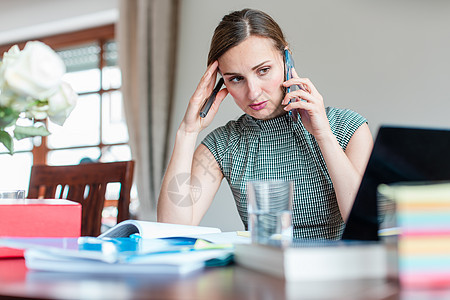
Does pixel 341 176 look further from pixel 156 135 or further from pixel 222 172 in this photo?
pixel 156 135

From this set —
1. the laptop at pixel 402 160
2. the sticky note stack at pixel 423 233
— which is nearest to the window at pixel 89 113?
the laptop at pixel 402 160

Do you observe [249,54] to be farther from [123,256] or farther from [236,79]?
[123,256]

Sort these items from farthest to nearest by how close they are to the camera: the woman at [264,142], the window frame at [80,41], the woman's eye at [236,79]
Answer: the window frame at [80,41] < the woman's eye at [236,79] < the woman at [264,142]

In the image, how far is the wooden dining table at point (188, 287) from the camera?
1.46 feet

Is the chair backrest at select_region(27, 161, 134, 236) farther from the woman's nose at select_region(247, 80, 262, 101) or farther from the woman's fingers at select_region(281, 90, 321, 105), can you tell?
the woman's fingers at select_region(281, 90, 321, 105)

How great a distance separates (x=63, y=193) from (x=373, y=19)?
1.93 meters

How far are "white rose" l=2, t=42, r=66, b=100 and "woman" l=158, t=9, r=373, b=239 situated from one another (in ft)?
2.60

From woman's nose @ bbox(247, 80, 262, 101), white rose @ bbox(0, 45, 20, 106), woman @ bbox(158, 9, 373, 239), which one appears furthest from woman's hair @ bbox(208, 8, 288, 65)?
white rose @ bbox(0, 45, 20, 106)

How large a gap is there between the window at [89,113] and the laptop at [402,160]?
3694 millimetres

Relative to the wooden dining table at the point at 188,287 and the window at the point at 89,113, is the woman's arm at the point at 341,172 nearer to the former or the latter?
the wooden dining table at the point at 188,287

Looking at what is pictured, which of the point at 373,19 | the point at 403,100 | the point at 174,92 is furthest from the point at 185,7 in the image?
the point at 403,100

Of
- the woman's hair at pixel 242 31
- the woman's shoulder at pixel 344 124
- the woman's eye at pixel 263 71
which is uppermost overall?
the woman's hair at pixel 242 31

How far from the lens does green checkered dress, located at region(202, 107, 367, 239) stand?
1414 millimetres

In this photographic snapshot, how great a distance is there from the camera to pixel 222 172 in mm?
1647
